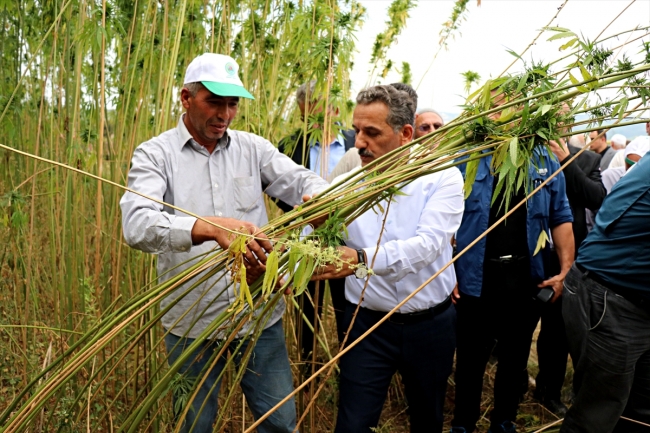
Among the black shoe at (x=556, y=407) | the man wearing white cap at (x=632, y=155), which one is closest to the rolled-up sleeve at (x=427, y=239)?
the black shoe at (x=556, y=407)

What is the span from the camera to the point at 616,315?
2.21m

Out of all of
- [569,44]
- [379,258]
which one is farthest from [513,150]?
[379,258]

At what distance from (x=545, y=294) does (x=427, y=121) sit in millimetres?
1187

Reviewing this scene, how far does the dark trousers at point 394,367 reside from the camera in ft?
6.88

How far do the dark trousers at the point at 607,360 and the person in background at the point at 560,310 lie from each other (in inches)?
38.2

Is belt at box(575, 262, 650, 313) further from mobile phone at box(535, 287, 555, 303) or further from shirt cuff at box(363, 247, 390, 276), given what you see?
shirt cuff at box(363, 247, 390, 276)

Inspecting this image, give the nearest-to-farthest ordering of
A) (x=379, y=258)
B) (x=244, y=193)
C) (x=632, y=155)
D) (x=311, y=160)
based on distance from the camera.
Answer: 1. (x=379, y=258)
2. (x=244, y=193)
3. (x=311, y=160)
4. (x=632, y=155)

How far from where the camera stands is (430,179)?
2.17 m

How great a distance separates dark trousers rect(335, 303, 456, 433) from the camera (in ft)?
6.88

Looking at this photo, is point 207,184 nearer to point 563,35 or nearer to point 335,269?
point 335,269

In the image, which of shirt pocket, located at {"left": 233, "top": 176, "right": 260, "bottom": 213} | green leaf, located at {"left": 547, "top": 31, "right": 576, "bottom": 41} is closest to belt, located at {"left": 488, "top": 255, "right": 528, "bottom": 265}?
shirt pocket, located at {"left": 233, "top": 176, "right": 260, "bottom": 213}

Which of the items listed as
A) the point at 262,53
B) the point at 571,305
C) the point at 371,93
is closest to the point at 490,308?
the point at 571,305

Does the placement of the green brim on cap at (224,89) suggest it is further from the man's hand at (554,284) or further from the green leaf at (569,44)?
the man's hand at (554,284)

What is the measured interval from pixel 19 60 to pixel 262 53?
42.6 inches
